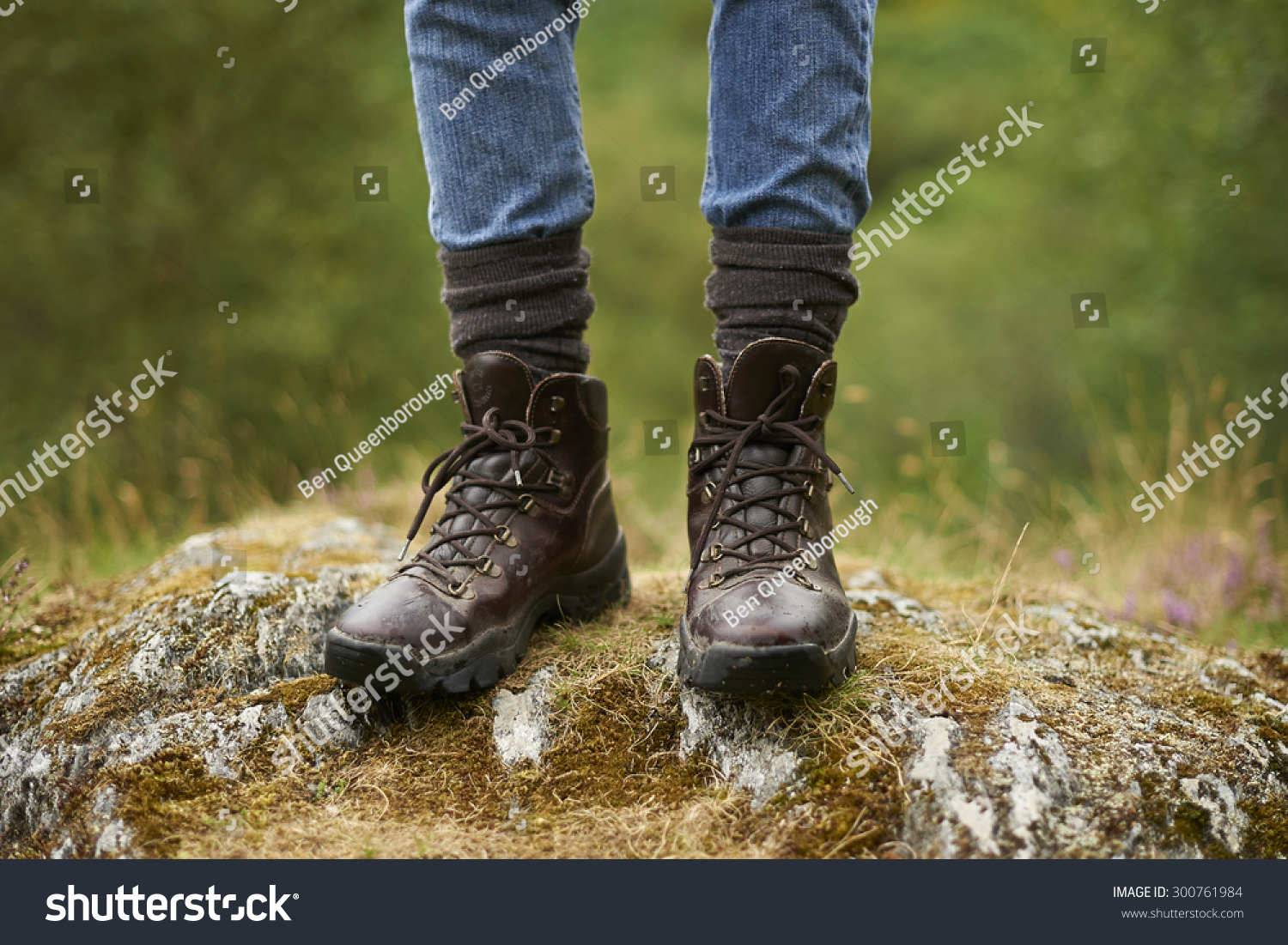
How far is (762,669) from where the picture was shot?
1.39 metres

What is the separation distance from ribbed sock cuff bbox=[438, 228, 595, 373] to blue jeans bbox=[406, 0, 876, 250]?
0.03 meters

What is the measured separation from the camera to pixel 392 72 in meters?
7.67

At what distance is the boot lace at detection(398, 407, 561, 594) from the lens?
1707mm

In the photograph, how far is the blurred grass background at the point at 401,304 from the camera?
13.5 ft

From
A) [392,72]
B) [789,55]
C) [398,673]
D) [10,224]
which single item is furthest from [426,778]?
[392,72]

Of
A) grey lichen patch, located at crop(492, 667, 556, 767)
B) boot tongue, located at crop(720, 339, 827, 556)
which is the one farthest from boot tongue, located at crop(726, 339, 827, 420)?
grey lichen patch, located at crop(492, 667, 556, 767)

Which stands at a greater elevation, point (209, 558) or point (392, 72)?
point (392, 72)

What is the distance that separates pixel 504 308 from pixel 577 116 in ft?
1.35

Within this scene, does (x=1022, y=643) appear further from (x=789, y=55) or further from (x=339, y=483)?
(x=339, y=483)

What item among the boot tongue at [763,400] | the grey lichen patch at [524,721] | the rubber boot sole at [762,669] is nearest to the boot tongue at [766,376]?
the boot tongue at [763,400]

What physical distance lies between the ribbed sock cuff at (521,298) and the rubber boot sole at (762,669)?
2.25 feet

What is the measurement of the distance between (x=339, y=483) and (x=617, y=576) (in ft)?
8.62

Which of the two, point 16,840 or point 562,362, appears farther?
point 562,362

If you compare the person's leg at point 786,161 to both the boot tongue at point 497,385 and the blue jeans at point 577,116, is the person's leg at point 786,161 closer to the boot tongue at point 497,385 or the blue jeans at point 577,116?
the blue jeans at point 577,116
